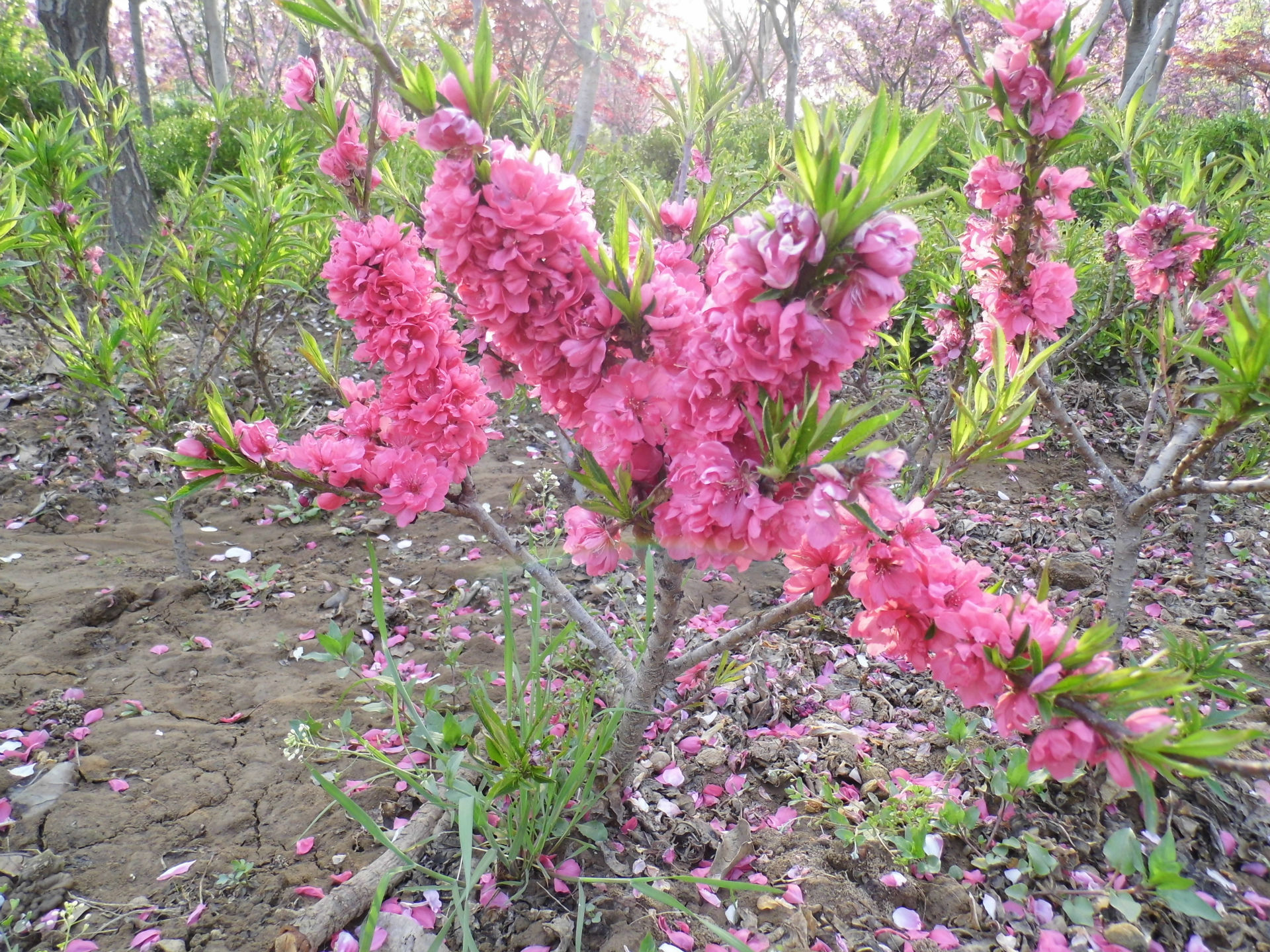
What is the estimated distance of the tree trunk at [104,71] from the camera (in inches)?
189

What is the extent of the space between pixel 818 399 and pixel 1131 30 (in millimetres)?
9482

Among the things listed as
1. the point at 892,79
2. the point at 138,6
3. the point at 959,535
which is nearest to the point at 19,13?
the point at 138,6

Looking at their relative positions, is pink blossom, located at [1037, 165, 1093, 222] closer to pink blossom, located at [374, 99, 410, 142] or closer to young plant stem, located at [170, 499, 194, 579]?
pink blossom, located at [374, 99, 410, 142]

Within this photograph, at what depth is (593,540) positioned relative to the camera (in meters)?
1.19

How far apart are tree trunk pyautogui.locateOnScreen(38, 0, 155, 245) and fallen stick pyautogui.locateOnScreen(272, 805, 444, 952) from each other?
4.73 metres

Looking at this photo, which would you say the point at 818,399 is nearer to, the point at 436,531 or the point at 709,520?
the point at 709,520

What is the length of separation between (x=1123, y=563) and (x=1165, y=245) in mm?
986

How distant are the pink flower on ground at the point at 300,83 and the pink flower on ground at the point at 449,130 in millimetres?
880

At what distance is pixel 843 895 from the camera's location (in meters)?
1.67

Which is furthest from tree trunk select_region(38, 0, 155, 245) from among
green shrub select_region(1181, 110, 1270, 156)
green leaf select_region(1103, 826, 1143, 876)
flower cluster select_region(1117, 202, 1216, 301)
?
green shrub select_region(1181, 110, 1270, 156)

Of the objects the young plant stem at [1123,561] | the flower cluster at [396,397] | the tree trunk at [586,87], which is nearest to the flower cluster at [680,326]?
the flower cluster at [396,397]

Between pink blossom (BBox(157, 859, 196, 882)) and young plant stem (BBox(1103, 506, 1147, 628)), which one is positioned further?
young plant stem (BBox(1103, 506, 1147, 628))


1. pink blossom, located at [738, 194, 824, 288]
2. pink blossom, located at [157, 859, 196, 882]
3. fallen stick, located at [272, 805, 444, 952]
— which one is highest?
pink blossom, located at [738, 194, 824, 288]

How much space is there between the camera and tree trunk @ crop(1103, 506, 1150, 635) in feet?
6.98
